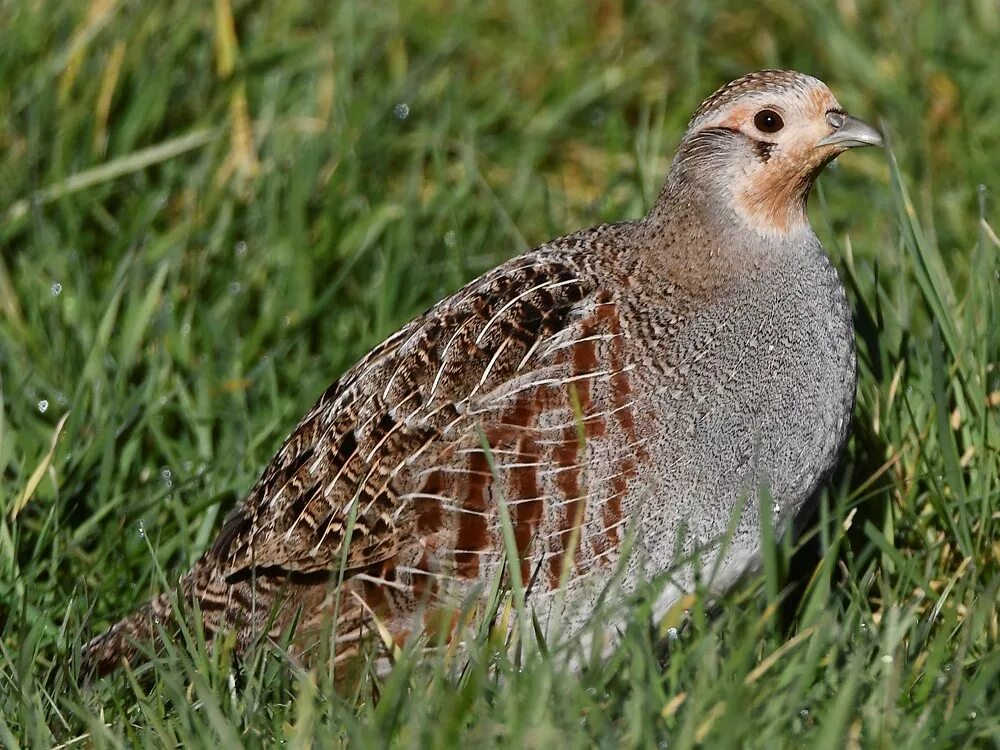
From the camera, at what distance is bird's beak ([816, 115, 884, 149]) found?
346 centimetres

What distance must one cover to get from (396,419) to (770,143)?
1.06m

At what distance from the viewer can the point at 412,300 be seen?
4.91 m

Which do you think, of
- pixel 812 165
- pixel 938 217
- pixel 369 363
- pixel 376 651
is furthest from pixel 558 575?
pixel 938 217

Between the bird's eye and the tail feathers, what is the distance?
1744mm

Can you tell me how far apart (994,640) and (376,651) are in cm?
132

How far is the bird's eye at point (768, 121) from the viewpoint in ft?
11.5

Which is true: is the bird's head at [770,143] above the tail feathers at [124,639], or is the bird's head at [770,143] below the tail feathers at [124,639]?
above

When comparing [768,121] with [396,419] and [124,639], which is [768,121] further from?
[124,639]

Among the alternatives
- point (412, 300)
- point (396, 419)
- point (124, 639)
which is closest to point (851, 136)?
point (396, 419)

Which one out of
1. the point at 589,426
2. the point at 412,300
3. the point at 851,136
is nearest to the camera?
the point at 589,426

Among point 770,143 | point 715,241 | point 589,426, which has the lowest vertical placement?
point 589,426

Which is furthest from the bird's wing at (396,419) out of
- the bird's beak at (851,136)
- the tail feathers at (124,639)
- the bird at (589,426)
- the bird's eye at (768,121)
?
the bird's beak at (851,136)

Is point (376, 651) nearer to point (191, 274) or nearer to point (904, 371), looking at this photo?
point (904, 371)

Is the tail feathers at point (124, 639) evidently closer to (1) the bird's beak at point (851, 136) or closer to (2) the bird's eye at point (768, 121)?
(2) the bird's eye at point (768, 121)
